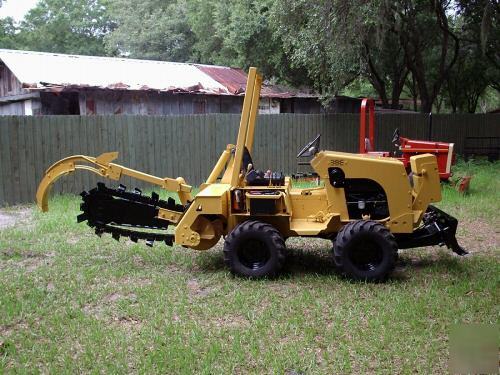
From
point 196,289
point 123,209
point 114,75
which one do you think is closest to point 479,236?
point 196,289

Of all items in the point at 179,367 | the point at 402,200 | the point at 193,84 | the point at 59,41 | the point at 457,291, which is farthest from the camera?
the point at 59,41

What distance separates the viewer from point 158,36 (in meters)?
31.0

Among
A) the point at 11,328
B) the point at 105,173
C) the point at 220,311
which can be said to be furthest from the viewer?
the point at 105,173

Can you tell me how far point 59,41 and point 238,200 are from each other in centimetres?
3696

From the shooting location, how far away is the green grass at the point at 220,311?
13.0ft

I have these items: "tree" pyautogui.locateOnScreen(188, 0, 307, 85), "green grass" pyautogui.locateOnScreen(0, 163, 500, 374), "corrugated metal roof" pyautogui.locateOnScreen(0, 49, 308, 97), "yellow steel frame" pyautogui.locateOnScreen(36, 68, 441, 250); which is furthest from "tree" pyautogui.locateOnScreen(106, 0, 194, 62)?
"yellow steel frame" pyautogui.locateOnScreen(36, 68, 441, 250)

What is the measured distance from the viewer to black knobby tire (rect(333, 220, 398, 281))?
18.1ft

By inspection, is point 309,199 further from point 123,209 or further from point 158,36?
point 158,36

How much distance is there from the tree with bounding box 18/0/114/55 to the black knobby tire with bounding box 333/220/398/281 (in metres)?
35.0

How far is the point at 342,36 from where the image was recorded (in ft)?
39.3

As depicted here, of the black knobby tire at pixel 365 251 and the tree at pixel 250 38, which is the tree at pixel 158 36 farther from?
the black knobby tire at pixel 365 251

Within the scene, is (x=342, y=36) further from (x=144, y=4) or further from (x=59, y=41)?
(x=59, y=41)

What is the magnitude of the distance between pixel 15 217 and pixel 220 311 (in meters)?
6.25

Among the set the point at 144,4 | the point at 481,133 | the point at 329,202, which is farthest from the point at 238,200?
the point at 144,4
